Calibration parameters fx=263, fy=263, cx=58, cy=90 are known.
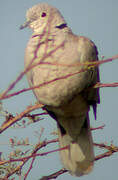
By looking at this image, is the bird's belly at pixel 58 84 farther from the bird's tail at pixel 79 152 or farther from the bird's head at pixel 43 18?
the bird's tail at pixel 79 152

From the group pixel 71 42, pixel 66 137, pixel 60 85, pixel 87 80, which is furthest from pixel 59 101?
pixel 66 137

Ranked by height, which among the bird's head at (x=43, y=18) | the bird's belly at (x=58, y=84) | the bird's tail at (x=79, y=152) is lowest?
the bird's tail at (x=79, y=152)

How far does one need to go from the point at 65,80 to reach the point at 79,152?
2.73 feet

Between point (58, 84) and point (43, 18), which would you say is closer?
point (58, 84)

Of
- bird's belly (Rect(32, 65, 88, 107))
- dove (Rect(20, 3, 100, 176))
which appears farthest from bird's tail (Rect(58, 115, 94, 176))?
bird's belly (Rect(32, 65, 88, 107))

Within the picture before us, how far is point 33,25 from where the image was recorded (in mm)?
2338

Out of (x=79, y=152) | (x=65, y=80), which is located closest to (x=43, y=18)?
(x=65, y=80)

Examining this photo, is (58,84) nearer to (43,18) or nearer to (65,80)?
(65,80)

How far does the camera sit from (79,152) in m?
2.44

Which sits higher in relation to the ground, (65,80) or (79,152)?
(65,80)

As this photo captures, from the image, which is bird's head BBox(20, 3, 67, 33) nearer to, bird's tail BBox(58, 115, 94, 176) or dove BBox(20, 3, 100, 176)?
dove BBox(20, 3, 100, 176)

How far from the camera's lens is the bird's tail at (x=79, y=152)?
238cm

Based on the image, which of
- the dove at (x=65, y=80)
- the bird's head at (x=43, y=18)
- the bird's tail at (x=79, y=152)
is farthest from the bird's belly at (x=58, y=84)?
the bird's tail at (x=79, y=152)

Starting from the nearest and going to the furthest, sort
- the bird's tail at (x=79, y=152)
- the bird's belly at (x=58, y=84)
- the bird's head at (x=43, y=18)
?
the bird's belly at (x=58, y=84)
the bird's head at (x=43, y=18)
the bird's tail at (x=79, y=152)
